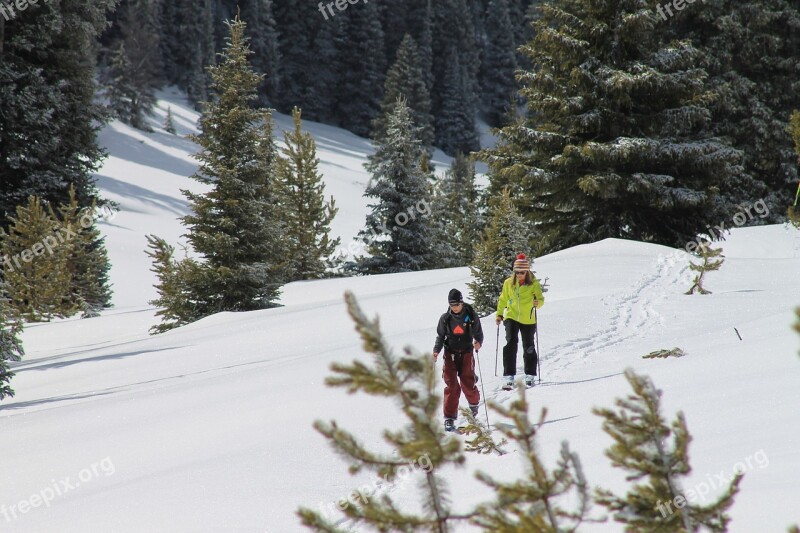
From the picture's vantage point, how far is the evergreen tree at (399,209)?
25.1 m

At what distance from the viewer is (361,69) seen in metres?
72.0

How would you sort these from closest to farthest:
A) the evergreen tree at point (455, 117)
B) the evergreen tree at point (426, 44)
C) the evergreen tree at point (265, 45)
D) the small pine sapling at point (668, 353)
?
the small pine sapling at point (668, 353)
the evergreen tree at point (265, 45)
the evergreen tree at point (455, 117)
the evergreen tree at point (426, 44)

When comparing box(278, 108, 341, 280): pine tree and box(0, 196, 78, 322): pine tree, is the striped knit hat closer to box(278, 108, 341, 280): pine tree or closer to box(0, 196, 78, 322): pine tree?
box(0, 196, 78, 322): pine tree

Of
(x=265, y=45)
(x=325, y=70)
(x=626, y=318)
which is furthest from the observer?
(x=325, y=70)

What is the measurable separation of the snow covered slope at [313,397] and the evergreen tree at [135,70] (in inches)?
1521

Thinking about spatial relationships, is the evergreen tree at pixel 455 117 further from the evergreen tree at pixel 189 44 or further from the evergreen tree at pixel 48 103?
the evergreen tree at pixel 48 103

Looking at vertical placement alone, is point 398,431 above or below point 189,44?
below

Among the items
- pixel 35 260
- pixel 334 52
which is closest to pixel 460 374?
pixel 35 260

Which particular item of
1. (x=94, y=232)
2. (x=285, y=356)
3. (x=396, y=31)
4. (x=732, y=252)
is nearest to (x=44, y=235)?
(x=94, y=232)

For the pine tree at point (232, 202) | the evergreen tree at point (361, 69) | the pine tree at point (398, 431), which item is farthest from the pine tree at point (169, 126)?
the pine tree at point (398, 431)

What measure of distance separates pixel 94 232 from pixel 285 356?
444 inches
